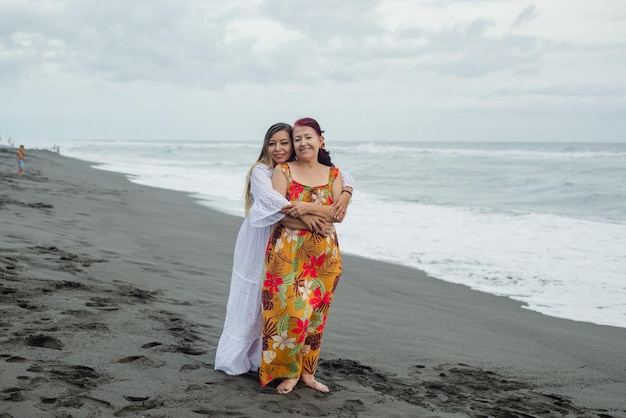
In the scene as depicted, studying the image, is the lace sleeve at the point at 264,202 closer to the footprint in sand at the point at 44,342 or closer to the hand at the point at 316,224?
the hand at the point at 316,224

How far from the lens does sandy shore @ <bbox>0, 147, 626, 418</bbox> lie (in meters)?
3.37

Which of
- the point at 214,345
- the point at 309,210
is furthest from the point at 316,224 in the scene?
the point at 214,345

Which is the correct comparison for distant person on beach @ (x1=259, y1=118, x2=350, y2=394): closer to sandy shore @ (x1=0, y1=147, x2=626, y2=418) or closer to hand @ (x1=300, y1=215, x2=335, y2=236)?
hand @ (x1=300, y1=215, x2=335, y2=236)

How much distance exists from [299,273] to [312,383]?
27.6 inches

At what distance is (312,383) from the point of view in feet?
12.3

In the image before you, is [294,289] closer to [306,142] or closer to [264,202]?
[264,202]

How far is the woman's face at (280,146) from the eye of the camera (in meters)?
3.82

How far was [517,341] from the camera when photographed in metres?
5.56

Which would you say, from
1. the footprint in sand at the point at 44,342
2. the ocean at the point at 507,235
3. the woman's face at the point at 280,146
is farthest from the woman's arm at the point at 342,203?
the ocean at the point at 507,235

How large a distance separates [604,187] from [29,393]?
77.1ft

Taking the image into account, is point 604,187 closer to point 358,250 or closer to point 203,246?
point 358,250

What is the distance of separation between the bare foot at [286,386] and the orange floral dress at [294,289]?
36 millimetres

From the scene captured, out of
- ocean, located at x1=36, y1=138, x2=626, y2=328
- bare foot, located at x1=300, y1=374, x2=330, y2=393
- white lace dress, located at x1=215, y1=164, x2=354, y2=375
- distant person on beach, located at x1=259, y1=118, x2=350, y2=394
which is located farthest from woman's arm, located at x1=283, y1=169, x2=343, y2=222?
ocean, located at x1=36, y1=138, x2=626, y2=328

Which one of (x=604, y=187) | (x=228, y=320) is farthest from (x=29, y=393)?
(x=604, y=187)
